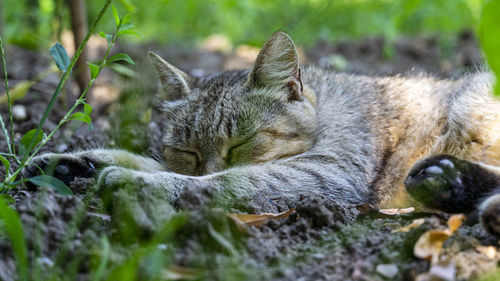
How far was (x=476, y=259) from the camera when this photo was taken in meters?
1.76

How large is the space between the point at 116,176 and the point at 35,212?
538mm

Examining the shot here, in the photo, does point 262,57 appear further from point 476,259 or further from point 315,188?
point 476,259

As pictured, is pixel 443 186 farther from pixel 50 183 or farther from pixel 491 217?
pixel 50 183

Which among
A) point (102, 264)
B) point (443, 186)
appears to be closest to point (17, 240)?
point (102, 264)

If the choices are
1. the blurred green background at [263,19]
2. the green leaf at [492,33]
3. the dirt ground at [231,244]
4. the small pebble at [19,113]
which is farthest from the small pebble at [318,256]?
the blurred green background at [263,19]

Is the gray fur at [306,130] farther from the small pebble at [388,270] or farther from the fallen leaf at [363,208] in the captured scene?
the small pebble at [388,270]

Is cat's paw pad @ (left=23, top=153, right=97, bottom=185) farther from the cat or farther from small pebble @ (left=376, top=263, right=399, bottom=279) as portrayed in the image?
small pebble @ (left=376, top=263, right=399, bottom=279)

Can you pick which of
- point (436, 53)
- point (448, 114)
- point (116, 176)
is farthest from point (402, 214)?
point (436, 53)

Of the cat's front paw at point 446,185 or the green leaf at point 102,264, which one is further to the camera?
the cat's front paw at point 446,185

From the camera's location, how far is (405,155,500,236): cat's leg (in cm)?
223

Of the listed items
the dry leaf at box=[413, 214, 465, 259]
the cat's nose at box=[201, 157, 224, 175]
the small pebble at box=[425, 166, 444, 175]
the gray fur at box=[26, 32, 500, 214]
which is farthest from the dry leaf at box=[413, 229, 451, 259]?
the cat's nose at box=[201, 157, 224, 175]

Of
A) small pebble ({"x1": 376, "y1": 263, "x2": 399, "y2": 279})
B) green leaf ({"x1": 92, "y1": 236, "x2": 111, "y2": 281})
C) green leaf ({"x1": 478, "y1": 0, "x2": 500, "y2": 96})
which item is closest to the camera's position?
green leaf ({"x1": 478, "y1": 0, "x2": 500, "y2": 96})

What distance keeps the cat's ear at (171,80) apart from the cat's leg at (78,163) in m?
0.54

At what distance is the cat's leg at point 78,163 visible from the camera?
2.63m
